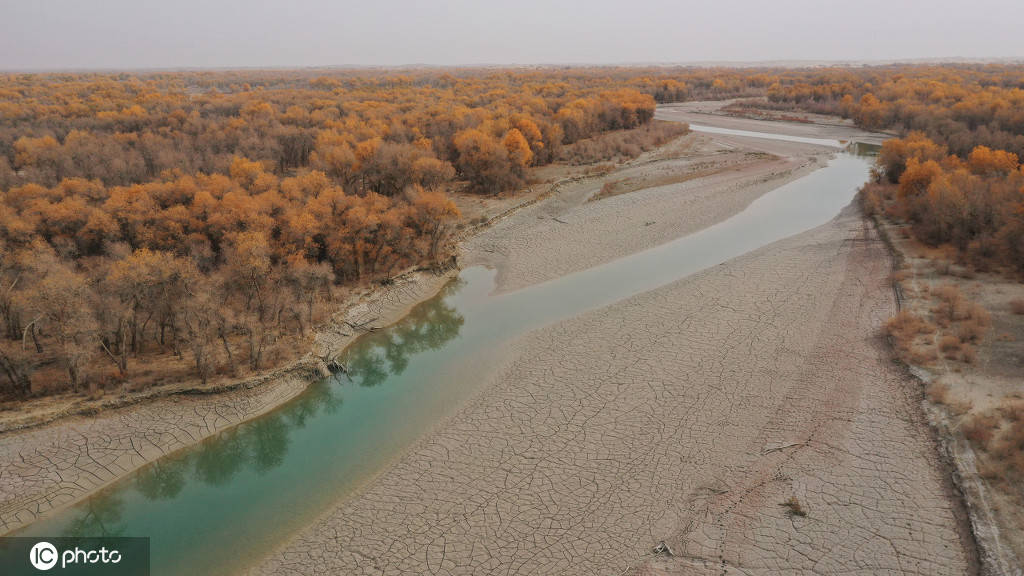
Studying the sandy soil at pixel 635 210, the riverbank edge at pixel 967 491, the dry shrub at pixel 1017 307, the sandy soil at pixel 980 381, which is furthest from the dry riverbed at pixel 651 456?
the sandy soil at pixel 635 210

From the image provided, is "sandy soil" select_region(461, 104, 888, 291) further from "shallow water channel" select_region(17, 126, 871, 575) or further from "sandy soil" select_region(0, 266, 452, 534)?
"sandy soil" select_region(0, 266, 452, 534)

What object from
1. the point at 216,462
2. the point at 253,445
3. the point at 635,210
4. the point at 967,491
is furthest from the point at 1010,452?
the point at 635,210

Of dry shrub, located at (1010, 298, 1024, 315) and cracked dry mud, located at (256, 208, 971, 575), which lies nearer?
cracked dry mud, located at (256, 208, 971, 575)

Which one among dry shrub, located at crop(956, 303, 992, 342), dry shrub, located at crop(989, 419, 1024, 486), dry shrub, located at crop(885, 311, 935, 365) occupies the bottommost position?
dry shrub, located at crop(989, 419, 1024, 486)

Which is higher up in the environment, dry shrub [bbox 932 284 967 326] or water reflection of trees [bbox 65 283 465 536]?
dry shrub [bbox 932 284 967 326]

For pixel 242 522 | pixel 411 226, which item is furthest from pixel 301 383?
pixel 411 226

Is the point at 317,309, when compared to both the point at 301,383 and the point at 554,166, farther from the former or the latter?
the point at 554,166

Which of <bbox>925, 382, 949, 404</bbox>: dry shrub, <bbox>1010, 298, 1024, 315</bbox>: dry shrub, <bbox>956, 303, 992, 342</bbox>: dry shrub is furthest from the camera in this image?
<bbox>1010, 298, 1024, 315</bbox>: dry shrub

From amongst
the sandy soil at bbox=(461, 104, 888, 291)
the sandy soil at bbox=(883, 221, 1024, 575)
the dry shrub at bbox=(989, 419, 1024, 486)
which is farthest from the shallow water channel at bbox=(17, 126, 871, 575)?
the dry shrub at bbox=(989, 419, 1024, 486)
